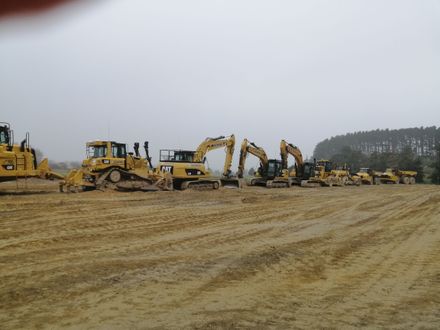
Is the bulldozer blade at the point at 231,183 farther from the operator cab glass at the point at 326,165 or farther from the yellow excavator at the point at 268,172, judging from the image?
the operator cab glass at the point at 326,165

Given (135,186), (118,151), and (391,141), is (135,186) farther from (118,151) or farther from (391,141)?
(391,141)

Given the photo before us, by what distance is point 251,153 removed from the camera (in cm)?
3331

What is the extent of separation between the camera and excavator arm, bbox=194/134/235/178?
27.8 m

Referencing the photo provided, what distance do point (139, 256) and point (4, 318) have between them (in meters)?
3.35

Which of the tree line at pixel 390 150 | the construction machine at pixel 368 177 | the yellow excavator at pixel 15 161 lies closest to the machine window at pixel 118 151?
the yellow excavator at pixel 15 161

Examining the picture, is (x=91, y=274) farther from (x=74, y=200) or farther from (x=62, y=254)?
(x=74, y=200)

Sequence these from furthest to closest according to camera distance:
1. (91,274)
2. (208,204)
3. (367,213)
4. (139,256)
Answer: (208,204) → (367,213) → (139,256) → (91,274)

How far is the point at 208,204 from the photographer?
17.8 metres

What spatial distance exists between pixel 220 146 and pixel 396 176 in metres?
30.1

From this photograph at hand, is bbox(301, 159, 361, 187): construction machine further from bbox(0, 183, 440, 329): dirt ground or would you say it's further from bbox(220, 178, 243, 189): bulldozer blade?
bbox(0, 183, 440, 329): dirt ground

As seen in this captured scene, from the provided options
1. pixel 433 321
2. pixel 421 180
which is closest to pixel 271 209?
pixel 433 321

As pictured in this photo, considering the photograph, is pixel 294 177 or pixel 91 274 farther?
pixel 294 177

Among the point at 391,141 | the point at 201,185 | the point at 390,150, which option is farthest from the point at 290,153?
the point at 391,141

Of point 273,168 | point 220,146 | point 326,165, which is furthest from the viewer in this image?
point 326,165
